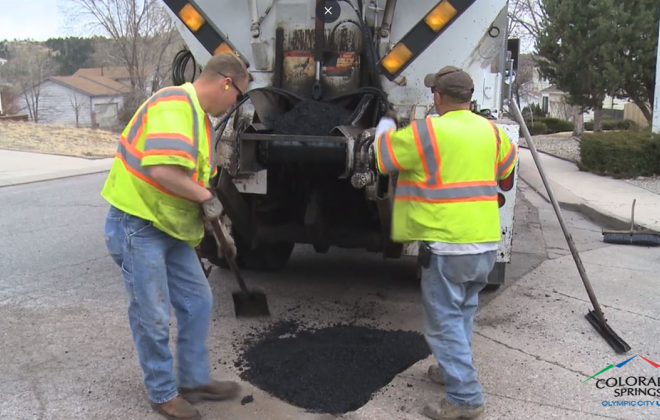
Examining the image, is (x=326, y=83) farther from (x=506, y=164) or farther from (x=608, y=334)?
(x=608, y=334)

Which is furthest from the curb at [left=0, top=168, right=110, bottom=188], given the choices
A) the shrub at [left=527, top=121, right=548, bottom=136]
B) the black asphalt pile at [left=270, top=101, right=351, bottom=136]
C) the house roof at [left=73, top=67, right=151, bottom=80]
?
the house roof at [left=73, top=67, right=151, bottom=80]

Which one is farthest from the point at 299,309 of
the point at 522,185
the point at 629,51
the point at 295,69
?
the point at 629,51

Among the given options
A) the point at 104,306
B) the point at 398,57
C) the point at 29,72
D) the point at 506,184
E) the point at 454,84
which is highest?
the point at 29,72

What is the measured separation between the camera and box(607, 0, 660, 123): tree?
650 inches

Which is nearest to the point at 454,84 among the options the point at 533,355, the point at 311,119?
the point at 311,119

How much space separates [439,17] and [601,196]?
661cm

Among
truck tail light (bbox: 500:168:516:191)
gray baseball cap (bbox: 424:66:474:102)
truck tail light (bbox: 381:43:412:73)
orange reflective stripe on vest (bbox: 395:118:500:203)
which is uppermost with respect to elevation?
truck tail light (bbox: 381:43:412:73)

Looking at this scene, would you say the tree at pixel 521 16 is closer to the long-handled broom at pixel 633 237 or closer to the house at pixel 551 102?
the house at pixel 551 102

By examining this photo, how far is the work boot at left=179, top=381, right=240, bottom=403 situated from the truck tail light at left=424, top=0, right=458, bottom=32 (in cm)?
254

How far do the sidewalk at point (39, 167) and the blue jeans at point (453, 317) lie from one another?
931 centimetres

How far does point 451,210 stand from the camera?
3.02 m

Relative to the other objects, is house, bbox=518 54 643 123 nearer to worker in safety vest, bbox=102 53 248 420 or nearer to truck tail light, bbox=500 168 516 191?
truck tail light, bbox=500 168 516 191

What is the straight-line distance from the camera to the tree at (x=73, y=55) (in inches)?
2660

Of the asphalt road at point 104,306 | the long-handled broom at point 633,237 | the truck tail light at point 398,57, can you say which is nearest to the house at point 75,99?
the asphalt road at point 104,306
